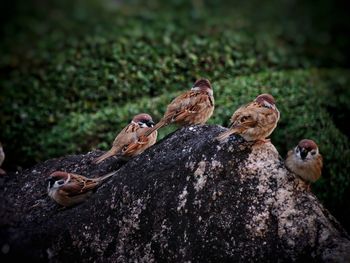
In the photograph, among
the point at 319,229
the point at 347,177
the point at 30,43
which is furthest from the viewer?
the point at 30,43

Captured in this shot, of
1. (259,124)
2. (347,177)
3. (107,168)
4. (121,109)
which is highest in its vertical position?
(259,124)

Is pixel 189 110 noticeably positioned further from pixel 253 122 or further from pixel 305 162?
pixel 305 162

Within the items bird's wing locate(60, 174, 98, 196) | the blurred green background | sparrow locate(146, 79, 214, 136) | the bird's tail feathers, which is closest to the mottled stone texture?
the bird's tail feathers

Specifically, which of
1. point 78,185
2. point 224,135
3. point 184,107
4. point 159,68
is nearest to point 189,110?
point 184,107

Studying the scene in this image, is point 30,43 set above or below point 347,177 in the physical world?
above

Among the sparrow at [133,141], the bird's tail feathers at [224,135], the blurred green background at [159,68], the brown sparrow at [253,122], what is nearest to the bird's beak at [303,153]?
the brown sparrow at [253,122]

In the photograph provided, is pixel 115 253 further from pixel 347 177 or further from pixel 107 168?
pixel 347 177

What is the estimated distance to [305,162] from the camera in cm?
516

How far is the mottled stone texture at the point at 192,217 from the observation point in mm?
4875

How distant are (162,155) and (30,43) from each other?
21.1ft

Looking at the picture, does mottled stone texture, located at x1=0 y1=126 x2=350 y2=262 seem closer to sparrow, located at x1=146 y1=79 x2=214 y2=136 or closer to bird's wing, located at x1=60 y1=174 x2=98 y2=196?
bird's wing, located at x1=60 y1=174 x2=98 y2=196

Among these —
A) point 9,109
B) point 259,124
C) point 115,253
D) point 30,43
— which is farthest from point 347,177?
point 30,43

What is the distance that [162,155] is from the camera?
5.43m

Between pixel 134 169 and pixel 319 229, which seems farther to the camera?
pixel 134 169
